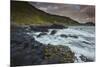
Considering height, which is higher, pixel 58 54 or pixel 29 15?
pixel 29 15

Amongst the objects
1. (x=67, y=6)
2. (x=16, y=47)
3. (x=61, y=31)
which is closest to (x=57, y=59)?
(x=61, y=31)

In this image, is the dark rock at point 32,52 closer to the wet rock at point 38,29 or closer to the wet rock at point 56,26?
the wet rock at point 38,29

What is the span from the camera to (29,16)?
Result: 2273 millimetres

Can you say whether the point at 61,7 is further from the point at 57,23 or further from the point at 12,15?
the point at 12,15

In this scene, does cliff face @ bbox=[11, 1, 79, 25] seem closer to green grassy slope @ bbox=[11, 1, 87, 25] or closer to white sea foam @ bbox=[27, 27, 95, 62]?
green grassy slope @ bbox=[11, 1, 87, 25]

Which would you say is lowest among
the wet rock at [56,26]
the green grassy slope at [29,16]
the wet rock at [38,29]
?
the wet rock at [38,29]

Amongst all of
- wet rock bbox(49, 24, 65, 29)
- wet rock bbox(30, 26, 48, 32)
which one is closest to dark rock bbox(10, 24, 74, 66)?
wet rock bbox(30, 26, 48, 32)

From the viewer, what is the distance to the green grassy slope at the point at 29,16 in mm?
2210

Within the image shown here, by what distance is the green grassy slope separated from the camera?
2210 mm

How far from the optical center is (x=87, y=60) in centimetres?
246

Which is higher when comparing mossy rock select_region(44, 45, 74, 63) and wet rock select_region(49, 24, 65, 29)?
wet rock select_region(49, 24, 65, 29)

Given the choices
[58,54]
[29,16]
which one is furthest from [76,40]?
[29,16]

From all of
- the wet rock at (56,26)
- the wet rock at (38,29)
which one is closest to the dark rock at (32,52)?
→ the wet rock at (38,29)

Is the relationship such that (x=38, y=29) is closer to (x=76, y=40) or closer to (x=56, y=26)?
(x=56, y=26)
